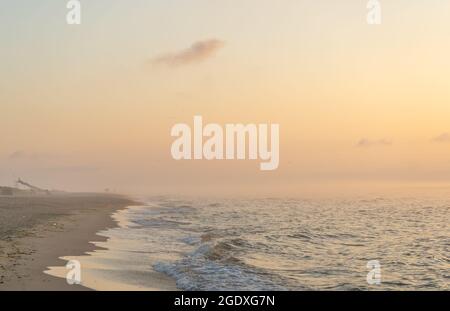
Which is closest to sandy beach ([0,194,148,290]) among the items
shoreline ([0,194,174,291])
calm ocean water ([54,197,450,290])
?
shoreline ([0,194,174,291])

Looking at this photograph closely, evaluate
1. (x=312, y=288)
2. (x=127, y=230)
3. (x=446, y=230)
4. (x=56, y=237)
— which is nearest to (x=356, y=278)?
(x=312, y=288)

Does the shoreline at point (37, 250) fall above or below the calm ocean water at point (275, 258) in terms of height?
above

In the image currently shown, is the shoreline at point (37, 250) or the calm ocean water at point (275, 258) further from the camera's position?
the calm ocean water at point (275, 258)

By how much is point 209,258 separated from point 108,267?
5.67m

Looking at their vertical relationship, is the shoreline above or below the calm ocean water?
above

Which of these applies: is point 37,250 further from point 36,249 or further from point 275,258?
point 275,258

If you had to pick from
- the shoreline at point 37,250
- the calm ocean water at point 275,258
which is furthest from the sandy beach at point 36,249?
the calm ocean water at point 275,258

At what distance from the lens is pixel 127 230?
31359 millimetres

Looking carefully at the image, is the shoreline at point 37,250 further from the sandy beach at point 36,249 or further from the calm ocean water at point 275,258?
the calm ocean water at point 275,258

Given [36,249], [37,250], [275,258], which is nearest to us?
[37,250]

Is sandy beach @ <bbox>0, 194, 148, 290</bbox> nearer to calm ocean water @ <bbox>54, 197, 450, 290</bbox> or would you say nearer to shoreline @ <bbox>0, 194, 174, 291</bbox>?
shoreline @ <bbox>0, 194, 174, 291</bbox>

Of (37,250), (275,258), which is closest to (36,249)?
(37,250)
